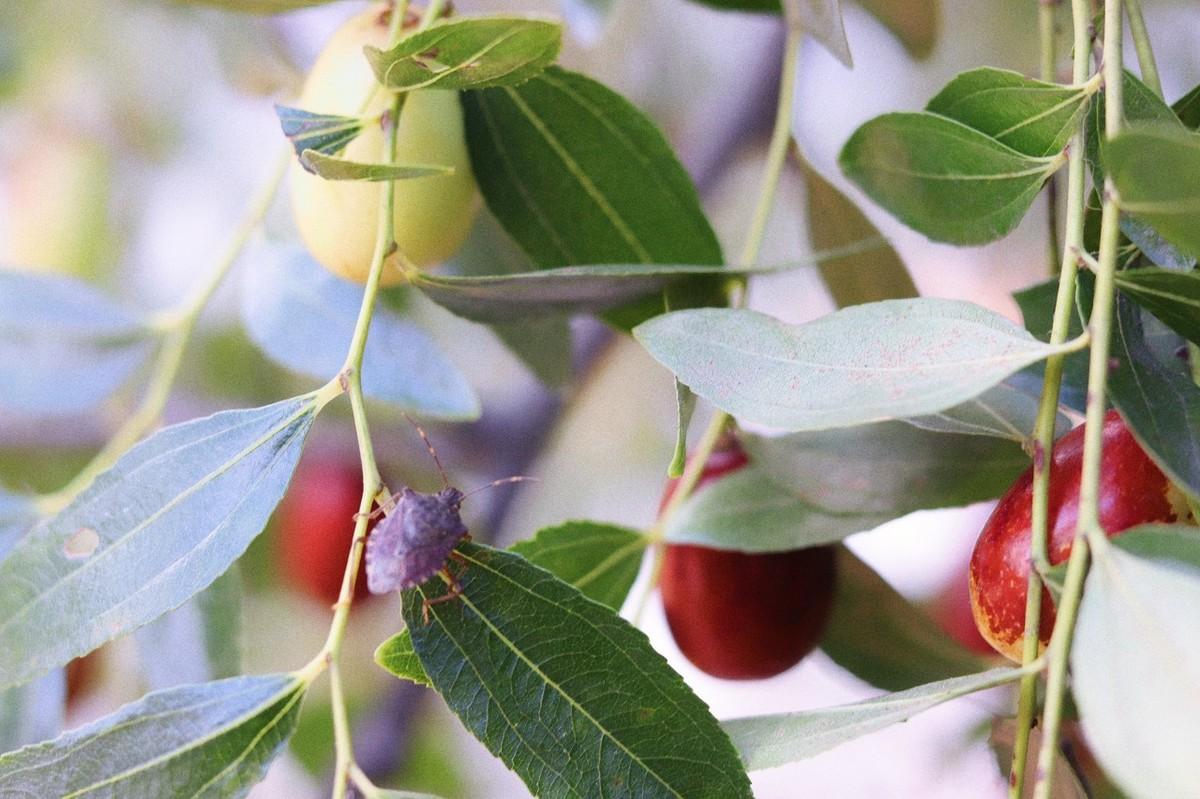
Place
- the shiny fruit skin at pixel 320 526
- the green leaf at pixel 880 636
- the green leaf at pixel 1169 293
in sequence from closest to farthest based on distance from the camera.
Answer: the green leaf at pixel 1169 293
the green leaf at pixel 880 636
the shiny fruit skin at pixel 320 526

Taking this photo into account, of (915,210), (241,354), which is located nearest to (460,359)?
(241,354)

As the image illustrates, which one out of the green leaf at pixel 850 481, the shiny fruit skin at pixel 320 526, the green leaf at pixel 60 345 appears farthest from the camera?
the shiny fruit skin at pixel 320 526

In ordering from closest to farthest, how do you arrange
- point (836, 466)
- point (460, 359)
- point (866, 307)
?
point (866, 307) → point (836, 466) → point (460, 359)

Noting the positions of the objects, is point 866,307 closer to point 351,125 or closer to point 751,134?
point 351,125

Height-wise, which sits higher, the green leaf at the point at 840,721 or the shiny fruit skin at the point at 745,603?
the green leaf at the point at 840,721

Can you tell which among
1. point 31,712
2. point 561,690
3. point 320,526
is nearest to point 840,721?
point 561,690

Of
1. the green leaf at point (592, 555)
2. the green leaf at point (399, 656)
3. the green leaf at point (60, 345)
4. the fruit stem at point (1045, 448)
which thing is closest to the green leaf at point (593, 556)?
the green leaf at point (592, 555)

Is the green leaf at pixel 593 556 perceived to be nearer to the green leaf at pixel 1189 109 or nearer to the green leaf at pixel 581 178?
the green leaf at pixel 581 178
